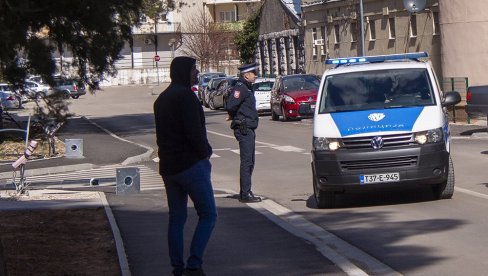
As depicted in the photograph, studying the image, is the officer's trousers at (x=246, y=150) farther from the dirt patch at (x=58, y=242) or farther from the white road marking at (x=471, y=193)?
the white road marking at (x=471, y=193)

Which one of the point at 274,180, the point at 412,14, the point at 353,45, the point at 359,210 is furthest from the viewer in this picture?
the point at 353,45

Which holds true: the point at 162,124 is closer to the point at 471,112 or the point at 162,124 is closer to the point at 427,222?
the point at 427,222

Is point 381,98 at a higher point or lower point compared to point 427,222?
higher

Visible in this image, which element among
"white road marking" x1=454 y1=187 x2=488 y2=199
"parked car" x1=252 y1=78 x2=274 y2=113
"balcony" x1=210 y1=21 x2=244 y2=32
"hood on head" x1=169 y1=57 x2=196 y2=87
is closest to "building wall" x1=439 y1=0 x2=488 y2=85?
"parked car" x1=252 y1=78 x2=274 y2=113

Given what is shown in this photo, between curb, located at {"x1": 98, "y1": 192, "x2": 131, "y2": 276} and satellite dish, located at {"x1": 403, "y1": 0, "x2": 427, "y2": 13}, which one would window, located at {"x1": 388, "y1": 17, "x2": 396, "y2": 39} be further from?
curb, located at {"x1": 98, "y1": 192, "x2": 131, "y2": 276}

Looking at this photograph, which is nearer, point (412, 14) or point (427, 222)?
point (427, 222)

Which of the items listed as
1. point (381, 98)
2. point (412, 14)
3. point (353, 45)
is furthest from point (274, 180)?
point (353, 45)

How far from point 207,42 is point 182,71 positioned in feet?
225

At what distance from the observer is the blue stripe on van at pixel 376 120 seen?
12586 millimetres

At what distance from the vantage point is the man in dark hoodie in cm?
823

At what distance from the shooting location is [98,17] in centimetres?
823

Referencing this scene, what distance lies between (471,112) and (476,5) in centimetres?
961

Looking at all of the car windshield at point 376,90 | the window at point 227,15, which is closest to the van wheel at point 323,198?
the car windshield at point 376,90

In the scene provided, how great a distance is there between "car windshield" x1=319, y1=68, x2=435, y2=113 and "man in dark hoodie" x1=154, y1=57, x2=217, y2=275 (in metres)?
5.39
